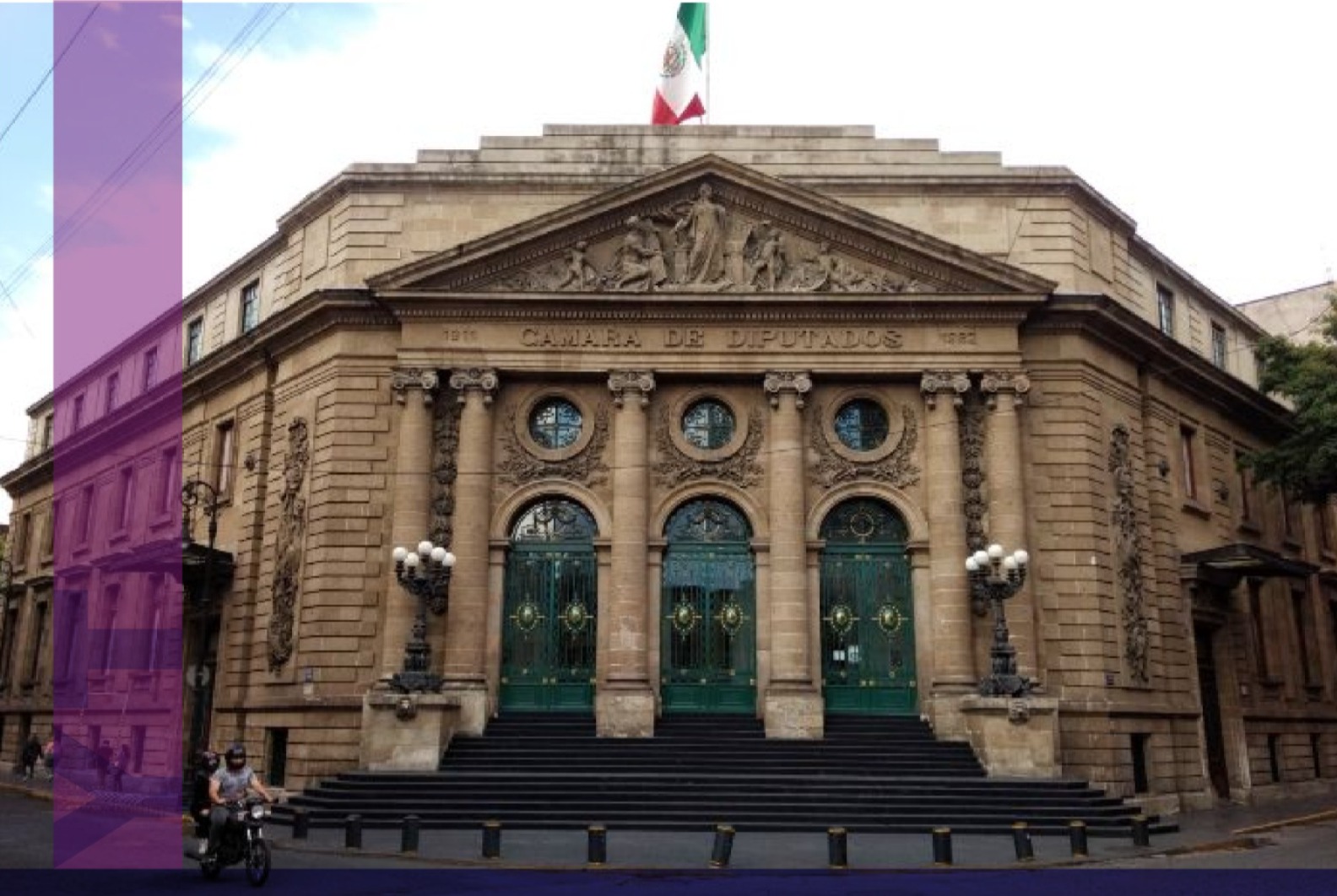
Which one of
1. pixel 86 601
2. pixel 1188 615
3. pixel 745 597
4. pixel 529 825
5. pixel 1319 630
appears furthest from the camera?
pixel 86 601

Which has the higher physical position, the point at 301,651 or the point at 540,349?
the point at 540,349

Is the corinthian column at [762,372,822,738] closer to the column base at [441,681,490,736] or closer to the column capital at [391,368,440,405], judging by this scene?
the column base at [441,681,490,736]

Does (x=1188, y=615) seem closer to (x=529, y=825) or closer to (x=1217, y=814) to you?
(x=1217, y=814)

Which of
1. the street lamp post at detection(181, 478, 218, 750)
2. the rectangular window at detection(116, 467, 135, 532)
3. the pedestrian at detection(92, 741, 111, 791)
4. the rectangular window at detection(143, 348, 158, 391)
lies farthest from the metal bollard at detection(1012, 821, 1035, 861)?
the rectangular window at detection(143, 348, 158, 391)

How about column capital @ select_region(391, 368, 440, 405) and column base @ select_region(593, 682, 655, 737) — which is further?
column capital @ select_region(391, 368, 440, 405)

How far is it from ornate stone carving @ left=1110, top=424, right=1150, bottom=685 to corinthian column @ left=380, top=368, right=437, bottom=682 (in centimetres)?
1679

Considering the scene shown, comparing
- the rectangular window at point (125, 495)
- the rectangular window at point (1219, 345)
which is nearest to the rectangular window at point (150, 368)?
the rectangular window at point (125, 495)

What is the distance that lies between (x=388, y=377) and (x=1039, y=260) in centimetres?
1665

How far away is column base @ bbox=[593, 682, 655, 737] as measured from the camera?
25875mm

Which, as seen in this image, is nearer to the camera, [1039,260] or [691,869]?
[691,869]

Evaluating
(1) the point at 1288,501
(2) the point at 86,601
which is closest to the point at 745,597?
(1) the point at 1288,501

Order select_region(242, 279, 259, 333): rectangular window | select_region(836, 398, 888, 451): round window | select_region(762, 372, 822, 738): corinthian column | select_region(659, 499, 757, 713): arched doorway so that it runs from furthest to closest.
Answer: select_region(242, 279, 259, 333): rectangular window < select_region(836, 398, 888, 451): round window < select_region(659, 499, 757, 713): arched doorway < select_region(762, 372, 822, 738): corinthian column

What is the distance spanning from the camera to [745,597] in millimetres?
28172

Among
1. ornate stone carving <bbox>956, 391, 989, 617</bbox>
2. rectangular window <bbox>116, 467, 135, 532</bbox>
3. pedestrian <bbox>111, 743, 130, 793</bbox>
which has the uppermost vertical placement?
rectangular window <bbox>116, 467, 135, 532</bbox>
